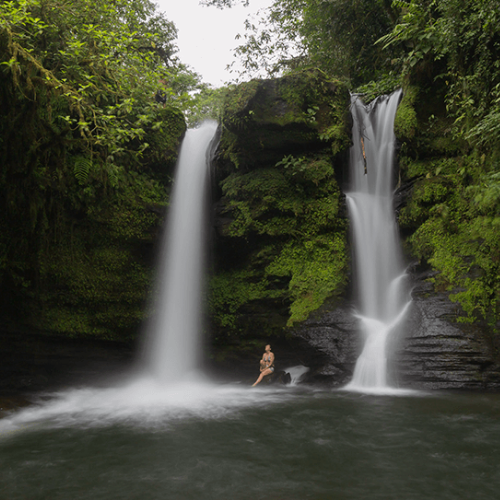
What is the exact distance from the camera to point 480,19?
8047 mm

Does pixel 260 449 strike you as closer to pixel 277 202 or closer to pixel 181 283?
pixel 181 283

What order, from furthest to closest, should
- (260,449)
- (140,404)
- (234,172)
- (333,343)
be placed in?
(234,172), (333,343), (140,404), (260,449)

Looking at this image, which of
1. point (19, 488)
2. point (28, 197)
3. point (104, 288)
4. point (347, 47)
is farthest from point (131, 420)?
point (347, 47)

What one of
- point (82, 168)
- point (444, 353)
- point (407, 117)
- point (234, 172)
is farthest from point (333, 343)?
point (82, 168)

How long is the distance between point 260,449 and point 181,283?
576 centimetres

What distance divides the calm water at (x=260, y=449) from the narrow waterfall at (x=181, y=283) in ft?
7.53

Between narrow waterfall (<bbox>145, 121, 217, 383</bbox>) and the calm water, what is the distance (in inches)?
90.3

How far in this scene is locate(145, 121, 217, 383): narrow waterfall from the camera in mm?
9227

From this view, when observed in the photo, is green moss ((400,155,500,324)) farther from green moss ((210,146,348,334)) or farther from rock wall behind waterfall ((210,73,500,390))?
green moss ((210,146,348,334))

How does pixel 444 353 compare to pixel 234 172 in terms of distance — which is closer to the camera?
pixel 444 353

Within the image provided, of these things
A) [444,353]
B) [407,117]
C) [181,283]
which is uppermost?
[407,117]

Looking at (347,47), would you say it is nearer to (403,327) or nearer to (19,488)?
(403,327)

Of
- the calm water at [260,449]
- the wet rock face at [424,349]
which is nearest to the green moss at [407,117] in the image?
the wet rock face at [424,349]

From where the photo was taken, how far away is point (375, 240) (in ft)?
31.1
